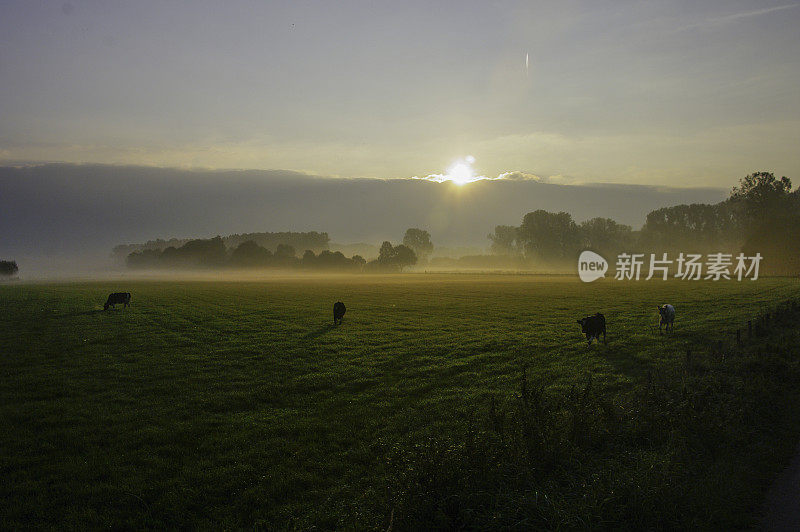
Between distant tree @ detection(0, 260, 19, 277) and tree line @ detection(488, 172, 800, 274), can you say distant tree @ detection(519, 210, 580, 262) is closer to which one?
tree line @ detection(488, 172, 800, 274)

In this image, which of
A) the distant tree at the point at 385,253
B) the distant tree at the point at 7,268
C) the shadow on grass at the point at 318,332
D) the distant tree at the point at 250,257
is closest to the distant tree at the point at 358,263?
the distant tree at the point at 385,253

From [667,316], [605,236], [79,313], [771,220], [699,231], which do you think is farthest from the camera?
[605,236]

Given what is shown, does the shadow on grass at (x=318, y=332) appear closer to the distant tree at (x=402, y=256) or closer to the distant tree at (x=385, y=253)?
the distant tree at (x=402, y=256)

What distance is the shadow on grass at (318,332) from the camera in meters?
25.7

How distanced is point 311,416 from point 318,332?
14.4 meters

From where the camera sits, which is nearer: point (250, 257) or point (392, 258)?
point (392, 258)

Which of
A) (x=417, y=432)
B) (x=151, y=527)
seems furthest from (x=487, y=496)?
(x=151, y=527)

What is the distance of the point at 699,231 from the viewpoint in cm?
16225

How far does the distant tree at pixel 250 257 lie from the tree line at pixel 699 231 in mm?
110697

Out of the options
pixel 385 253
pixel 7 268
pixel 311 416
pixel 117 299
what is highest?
pixel 385 253

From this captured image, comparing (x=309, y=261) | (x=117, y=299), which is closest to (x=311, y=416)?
(x=117, y=299)

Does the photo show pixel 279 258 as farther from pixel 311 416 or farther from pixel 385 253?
pixel 311 416

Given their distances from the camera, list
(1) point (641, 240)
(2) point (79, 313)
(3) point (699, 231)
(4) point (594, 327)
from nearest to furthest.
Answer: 1. (4) point (594, 327)
2. (2) point (79, 313)
3. (3) point (699, 231)
4. (1) point (641, 240)

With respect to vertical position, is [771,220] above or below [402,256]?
above
